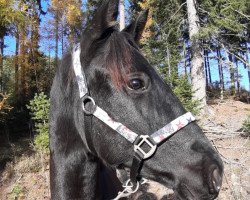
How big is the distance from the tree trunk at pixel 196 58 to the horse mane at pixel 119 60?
52.3 feet

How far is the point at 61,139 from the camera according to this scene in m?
3.02

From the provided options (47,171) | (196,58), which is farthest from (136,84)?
(196,58)

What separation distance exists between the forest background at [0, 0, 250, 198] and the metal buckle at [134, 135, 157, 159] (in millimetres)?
8439

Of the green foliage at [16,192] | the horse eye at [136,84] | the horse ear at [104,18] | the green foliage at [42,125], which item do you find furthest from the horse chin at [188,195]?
the green foliage at [42,125]

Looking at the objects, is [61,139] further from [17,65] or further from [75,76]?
[17,65]

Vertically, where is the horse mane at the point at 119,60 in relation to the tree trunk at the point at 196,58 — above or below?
below

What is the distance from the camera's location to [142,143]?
2.37m

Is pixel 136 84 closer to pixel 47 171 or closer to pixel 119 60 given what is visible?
pixel 119 60

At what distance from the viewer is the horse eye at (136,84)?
7.78 feet

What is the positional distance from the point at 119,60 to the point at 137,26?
0.70 m

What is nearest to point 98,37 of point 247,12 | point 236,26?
point 236,26

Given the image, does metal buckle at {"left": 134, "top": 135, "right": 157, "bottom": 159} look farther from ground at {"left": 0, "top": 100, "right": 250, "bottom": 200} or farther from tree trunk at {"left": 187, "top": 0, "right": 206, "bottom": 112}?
tree trunk at {"left": 187, "top": 0, "right": 206, "bottom": 112}

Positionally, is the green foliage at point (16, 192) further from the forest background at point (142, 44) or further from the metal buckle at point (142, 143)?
the metal buckle at point (142, 143)

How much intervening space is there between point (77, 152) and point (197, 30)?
16715 mm
